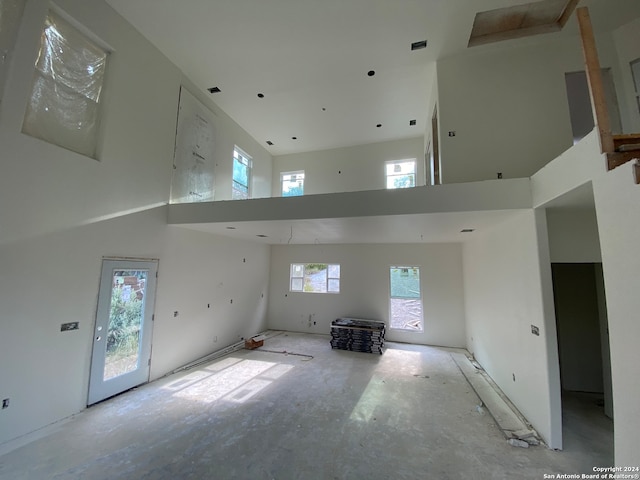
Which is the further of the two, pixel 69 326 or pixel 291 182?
pixel 291 182

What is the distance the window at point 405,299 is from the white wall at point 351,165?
260 cm

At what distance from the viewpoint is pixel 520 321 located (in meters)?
3.40

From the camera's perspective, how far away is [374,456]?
261 centimetres

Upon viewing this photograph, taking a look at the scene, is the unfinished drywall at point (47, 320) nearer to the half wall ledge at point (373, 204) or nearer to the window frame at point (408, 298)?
the half wall ledge at point (373, 204)

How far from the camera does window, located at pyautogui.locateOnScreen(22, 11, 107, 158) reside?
306 cm

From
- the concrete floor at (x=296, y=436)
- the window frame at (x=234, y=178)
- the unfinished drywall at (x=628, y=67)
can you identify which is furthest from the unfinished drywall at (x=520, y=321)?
the window frame at (x=234, y=178)

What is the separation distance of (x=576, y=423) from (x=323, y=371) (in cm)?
353

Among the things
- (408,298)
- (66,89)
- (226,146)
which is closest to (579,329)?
(408,298)

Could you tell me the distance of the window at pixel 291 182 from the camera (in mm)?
8594

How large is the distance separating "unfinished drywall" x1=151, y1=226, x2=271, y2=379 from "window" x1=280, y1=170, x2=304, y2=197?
239 centimetres

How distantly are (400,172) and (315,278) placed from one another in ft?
13.4

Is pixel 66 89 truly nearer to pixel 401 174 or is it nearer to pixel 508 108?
pixel 508 108

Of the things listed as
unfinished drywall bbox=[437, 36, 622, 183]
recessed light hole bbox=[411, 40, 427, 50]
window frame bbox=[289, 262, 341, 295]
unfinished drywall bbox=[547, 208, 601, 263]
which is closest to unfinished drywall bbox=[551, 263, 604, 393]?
unfinished drywall bbox=[547, 208, 601, 263]

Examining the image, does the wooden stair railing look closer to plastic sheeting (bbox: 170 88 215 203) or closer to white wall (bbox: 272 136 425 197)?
white wall (bbox: 272 136 425 197)
